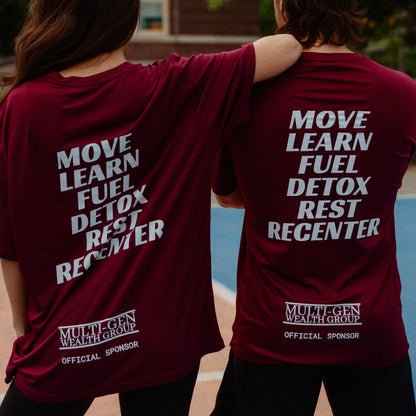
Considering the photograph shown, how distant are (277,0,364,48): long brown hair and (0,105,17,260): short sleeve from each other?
96 centimetres

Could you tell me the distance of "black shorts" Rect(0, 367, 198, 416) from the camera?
1.97 meters

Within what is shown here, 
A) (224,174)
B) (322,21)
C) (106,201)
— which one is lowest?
(224,174)

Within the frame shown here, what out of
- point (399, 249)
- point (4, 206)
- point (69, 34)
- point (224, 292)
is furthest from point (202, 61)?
point (399, 249)

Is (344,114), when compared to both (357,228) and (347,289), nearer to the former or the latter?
(357,228)

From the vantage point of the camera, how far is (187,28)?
18812 mm

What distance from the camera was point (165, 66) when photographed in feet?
6.34

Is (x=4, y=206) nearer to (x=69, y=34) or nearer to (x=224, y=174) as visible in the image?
(x=69, y=34)

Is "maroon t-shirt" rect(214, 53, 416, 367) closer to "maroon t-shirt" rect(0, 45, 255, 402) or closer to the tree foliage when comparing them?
"maroon t-shirt" rect(0, 45, 255, 402)

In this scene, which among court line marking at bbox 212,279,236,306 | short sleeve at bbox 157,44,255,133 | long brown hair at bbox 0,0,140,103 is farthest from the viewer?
court line marking at bbox 212,279,236,306

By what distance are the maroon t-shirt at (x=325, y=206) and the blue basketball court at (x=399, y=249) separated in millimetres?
2505

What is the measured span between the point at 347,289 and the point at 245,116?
0.66m

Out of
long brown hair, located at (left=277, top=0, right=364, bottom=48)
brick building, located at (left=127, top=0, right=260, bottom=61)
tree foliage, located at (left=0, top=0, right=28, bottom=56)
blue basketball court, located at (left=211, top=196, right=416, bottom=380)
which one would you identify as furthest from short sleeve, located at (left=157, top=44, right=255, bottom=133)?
brick building, located at (left=127, top=0, right=260, bottom=61)

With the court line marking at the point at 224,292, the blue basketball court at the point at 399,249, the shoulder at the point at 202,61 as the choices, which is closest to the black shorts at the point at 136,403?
the shoulder at the point at 202,61

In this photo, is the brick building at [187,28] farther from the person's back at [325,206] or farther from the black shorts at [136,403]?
the black shorts at [136,403]
